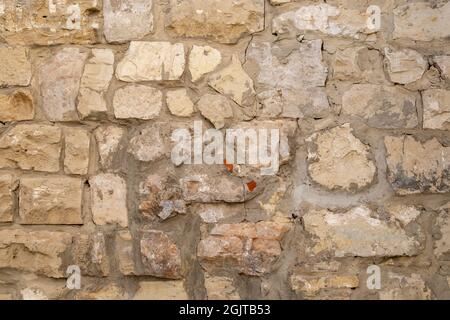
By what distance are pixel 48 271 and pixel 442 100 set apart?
1.64 metres

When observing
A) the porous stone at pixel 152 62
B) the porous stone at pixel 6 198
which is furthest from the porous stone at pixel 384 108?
the porous stone at pixel 6 198

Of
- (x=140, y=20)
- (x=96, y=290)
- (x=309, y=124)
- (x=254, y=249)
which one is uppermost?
(x=140, y=20)

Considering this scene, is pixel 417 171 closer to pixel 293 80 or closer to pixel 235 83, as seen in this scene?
pixel 293 80

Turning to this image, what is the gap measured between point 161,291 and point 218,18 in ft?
3.51

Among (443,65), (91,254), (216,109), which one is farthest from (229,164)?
(443,65)

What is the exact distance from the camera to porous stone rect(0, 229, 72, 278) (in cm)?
206

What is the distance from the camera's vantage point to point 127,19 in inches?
80.8

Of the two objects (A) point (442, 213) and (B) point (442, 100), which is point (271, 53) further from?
(A) point (442, 213)

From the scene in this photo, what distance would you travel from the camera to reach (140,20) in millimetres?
2047

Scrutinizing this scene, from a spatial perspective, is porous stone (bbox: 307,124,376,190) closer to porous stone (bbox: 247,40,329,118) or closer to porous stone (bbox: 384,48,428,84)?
porous stone (bbox: 247,40,329,118)

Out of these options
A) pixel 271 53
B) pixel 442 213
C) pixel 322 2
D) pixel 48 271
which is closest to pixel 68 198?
pixel 48 271

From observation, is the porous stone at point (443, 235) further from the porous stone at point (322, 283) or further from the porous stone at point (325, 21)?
the porous stone at point (325, 21)

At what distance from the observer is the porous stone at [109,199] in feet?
6.70

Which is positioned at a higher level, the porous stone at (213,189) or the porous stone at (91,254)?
the porous stone at (213,189)
